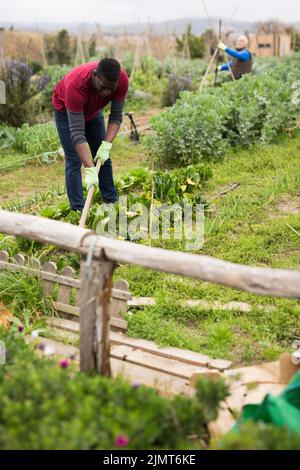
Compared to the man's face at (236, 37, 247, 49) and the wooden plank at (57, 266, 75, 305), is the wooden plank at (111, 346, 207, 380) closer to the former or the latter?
the wooden plank at (57, 266, 75, 305)

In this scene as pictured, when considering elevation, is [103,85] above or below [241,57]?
below

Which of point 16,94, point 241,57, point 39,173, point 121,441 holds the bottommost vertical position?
point 121,441

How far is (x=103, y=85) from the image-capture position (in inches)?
174

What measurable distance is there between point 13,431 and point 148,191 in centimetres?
394

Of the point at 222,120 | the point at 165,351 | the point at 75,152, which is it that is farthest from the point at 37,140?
the point at 165,351

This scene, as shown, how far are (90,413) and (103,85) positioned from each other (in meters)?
2.93

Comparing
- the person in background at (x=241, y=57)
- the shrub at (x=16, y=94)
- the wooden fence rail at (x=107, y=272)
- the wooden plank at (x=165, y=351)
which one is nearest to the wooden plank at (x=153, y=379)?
the wooden plank at (x=165, y=351)

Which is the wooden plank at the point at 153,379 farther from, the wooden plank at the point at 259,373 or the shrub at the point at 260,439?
the shrub at the point at 260,439

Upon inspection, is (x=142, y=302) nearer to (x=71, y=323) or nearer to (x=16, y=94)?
(x=71, y=323)

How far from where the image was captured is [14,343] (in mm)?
2738

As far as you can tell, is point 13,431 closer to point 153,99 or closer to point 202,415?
point 202,415

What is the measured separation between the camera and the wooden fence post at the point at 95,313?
8.65 ft

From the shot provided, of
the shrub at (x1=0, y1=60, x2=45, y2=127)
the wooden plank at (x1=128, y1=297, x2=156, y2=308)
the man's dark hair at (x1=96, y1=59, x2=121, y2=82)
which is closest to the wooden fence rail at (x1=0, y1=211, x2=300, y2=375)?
the wooden plank at (x1=128, y1=297, x2=156, y2=308)
